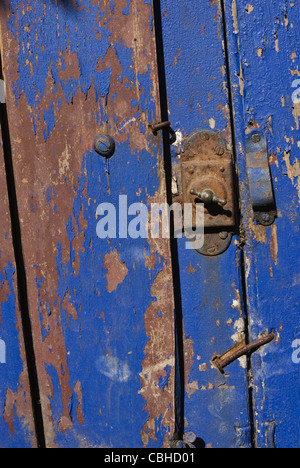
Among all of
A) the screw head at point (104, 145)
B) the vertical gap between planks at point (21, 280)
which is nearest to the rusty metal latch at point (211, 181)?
the screw head at point (104, 145)

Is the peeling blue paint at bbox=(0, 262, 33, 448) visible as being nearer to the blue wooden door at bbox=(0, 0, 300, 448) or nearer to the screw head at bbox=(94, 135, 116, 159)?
the blue wooden door at bbox=(0, 0, 300, 448)

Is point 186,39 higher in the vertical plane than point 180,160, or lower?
higher

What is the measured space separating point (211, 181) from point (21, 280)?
478 mm

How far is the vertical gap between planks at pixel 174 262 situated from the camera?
0.89 metres

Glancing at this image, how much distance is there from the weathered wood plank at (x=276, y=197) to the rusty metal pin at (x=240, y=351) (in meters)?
0.01

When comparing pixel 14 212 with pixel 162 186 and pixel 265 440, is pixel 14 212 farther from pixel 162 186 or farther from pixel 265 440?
pixel 265 440

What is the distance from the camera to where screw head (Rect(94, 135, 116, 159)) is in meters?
0.86

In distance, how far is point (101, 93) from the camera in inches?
34.1

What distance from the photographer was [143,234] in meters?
0.89

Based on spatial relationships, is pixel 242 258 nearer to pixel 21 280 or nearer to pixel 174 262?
pixel 174 262

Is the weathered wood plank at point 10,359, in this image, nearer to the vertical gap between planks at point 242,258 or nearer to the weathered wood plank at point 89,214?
the weathered wood plank at point 89,214

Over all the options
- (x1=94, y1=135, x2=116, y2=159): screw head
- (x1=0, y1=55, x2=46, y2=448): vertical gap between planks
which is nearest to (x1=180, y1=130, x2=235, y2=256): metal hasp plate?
(x1=94, y1=135, x2=116, y2=159): screw head

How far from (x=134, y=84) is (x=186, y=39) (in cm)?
15

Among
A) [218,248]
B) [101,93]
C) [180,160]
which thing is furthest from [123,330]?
[101,93]
